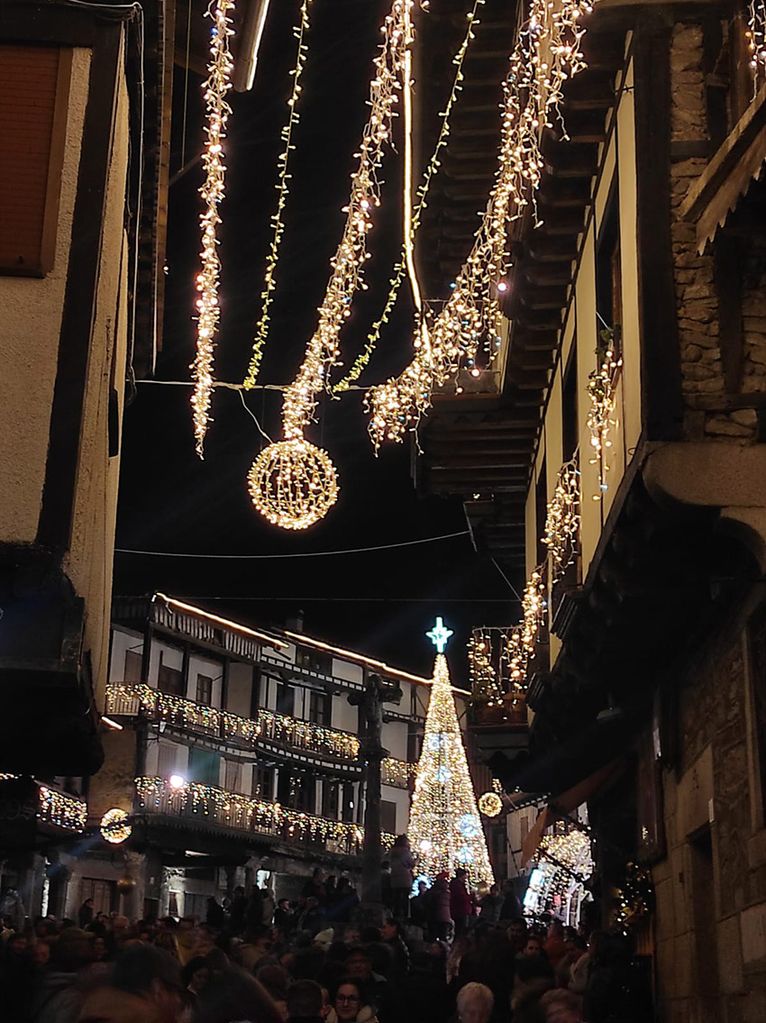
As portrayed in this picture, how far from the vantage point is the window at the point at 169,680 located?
4919 cm

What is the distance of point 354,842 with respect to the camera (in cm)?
5825

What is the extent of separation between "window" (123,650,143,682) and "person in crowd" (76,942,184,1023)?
44.3 metres

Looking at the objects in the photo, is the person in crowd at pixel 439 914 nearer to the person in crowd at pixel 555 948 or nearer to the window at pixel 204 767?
the person in crowd at pixel 555 948

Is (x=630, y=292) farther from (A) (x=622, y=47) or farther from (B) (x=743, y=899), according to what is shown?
(B) (x=743, y=899)

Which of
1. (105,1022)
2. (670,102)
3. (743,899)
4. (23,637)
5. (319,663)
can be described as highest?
(319,663)

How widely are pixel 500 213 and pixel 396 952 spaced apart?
22.7 ft

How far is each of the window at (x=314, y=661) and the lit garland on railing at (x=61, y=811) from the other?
19535 mm

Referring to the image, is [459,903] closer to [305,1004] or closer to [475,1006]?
[475,1006]

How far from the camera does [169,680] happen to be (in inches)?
1964

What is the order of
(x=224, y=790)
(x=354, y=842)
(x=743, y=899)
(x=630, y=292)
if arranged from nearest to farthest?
(x=743, y=899) → (x=630, y=292) → (x=224, y=790) → (x=354, y=842)

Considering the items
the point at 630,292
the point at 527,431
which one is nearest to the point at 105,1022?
the point at 630,292

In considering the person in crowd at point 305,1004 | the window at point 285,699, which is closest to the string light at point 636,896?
the person in crowd at point 305,1004

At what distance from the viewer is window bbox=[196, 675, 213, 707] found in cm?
5200

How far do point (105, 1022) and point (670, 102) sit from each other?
780cm
